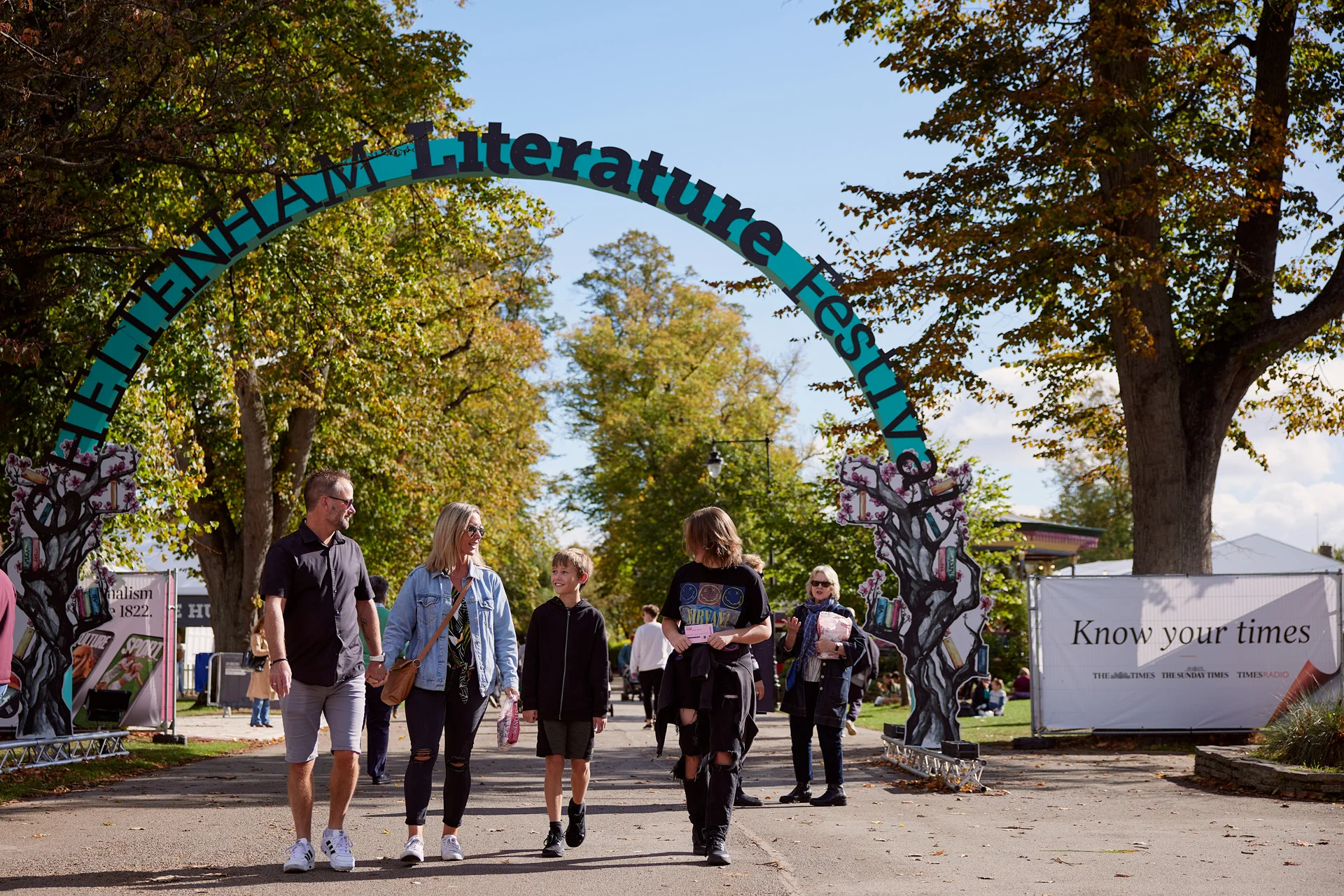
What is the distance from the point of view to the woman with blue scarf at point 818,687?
33.7 feet

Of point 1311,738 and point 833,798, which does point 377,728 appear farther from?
point 1311,738

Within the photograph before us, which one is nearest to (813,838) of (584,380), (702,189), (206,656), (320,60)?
(702,189)

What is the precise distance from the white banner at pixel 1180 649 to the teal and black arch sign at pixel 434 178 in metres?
4.80

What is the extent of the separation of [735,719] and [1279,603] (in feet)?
36.7

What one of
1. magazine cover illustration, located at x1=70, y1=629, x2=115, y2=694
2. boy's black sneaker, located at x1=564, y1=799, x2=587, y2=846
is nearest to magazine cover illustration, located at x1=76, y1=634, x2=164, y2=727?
magazine cover illustration, located at x1=70, y1=629, x2=115, y2=694

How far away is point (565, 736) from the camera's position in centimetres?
761

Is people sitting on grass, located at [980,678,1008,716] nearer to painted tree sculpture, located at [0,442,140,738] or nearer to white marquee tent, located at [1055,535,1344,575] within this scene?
white marquee tent, located at [1055,535,1344,575]

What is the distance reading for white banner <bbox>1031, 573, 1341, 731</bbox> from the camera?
16.0 meters

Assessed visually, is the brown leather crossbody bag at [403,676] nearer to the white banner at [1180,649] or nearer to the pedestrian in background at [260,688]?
the white banner at [1180,649]

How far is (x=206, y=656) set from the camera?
32750mm

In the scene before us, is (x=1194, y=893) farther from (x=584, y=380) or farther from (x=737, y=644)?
(x=584, y=380)

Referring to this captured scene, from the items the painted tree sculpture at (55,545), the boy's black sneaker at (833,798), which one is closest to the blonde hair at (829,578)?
the boy's black sneaker at (833,798)

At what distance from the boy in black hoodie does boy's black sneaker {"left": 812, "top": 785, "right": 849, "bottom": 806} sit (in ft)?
10.2

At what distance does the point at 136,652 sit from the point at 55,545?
354 cm
